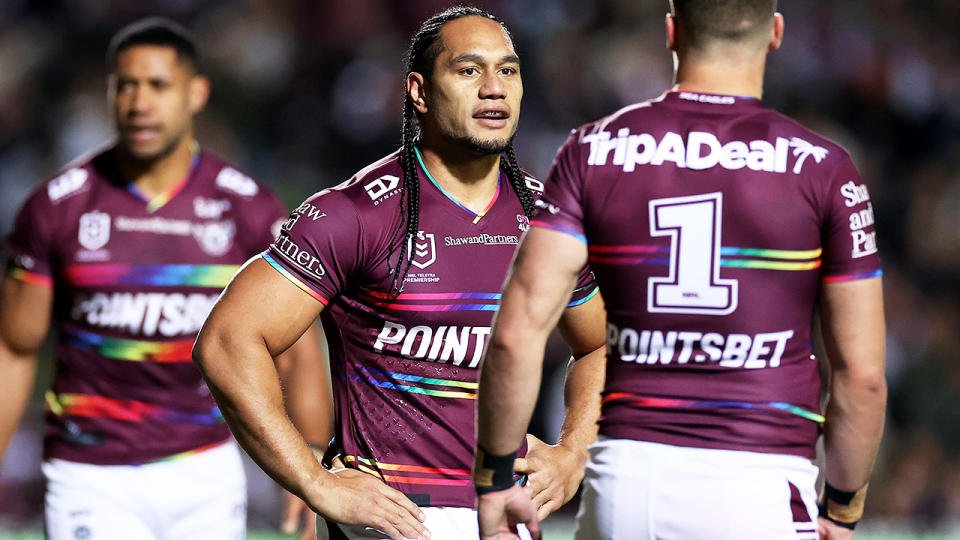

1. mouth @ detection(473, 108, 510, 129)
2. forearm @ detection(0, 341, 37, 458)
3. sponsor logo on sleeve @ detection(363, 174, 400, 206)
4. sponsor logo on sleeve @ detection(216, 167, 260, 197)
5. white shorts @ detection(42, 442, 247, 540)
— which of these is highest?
mouth @ detection(473, 108, 510, 129)

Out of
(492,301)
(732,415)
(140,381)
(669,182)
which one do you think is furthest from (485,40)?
(140,381)

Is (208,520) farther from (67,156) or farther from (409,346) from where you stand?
(67,156)

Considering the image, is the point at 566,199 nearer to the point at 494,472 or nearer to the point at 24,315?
the point at 494,472

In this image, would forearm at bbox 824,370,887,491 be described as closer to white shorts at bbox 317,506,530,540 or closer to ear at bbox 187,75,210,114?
white shorts at bbox 317,506,530,540

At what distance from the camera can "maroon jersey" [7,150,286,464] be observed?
18.7 ft


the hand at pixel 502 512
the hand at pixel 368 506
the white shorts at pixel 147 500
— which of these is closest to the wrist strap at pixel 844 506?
the hand at pixel 502 512

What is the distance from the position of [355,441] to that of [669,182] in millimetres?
1533

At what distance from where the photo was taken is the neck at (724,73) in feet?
11.2

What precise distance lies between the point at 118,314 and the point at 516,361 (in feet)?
9.38

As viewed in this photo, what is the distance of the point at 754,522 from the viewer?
3211 millimetres

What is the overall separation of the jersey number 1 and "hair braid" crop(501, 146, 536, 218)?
129cm

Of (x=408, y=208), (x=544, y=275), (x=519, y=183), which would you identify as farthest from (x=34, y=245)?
(x=544, y=275)

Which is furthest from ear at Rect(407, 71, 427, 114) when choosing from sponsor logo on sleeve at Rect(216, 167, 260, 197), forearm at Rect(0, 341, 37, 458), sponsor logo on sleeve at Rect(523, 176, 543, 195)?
forearm at Rect(0, 341, 37, 458)

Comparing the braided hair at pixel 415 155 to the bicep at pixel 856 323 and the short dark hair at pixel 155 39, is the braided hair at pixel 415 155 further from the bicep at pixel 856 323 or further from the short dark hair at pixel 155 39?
the short dark hair at pixel 155 39
